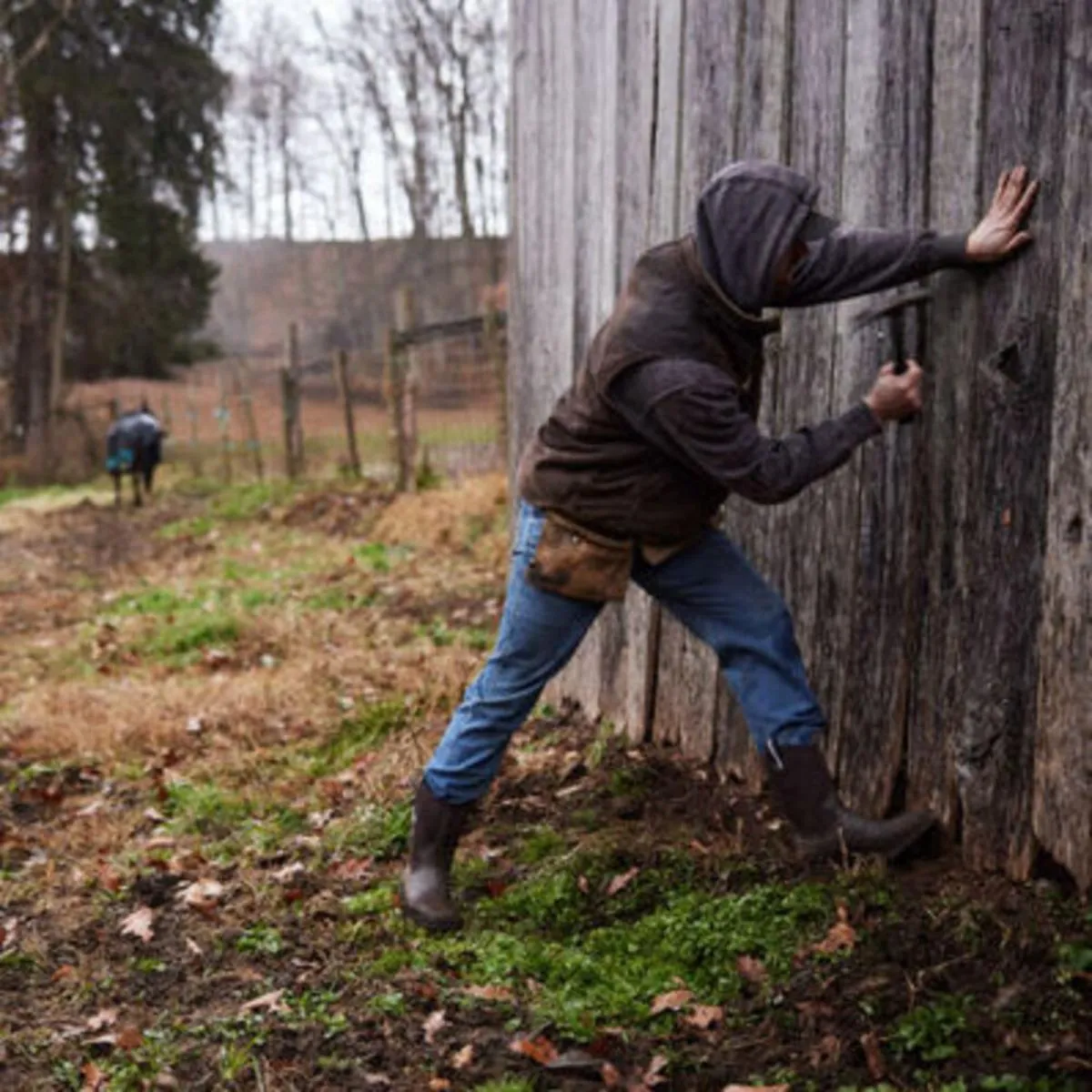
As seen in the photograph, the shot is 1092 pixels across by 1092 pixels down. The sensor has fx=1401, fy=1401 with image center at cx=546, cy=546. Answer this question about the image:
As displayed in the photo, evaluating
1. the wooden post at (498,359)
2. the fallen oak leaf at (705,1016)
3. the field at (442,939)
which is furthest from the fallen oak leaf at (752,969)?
the wooden post at (498,359)

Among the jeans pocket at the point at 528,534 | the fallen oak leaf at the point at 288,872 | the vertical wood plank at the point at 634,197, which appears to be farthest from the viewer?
the vertical wood plank at the point at 634,197

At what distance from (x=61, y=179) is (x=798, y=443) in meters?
29.2

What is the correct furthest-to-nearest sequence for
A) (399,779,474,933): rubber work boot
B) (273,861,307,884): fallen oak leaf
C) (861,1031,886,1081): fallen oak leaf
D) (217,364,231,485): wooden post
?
(217,364,231,485): wooden post → (273,861,307,884): fallen oak leaf → (399,779,474,933): rubber work boot → (861,1031,886,1081): fallen oak leaf

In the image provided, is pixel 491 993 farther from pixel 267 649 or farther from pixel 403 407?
pixel 403 407

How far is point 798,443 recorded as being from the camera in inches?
136

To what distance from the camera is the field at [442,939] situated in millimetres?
3158

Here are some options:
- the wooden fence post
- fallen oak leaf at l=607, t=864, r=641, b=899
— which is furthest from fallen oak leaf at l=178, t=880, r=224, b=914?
the wooden fence post

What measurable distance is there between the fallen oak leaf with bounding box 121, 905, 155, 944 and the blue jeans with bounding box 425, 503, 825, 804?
107 cm

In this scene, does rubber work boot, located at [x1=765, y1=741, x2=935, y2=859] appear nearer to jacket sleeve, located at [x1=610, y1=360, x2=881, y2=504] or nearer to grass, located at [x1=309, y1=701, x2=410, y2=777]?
jacket sleeve, located at [x1=610, y1=360, x2=881, y2=504]

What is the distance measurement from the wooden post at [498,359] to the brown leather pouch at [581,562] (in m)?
9.48

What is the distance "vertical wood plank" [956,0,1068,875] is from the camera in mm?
3291

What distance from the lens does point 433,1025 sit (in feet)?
11.4

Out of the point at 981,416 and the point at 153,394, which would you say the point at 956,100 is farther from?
the point at 153,394

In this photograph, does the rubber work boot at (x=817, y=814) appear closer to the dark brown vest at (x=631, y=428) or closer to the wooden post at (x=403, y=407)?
the dark brown vest at (x=631, y=428)
